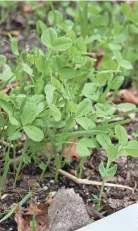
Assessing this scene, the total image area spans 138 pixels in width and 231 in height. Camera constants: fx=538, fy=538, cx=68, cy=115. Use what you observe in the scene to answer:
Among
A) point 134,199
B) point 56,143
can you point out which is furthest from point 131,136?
point 56,143

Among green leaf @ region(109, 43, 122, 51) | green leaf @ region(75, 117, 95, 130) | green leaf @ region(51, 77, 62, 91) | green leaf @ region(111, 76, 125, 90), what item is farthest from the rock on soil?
green leaf @ region(109, 43, 122, 51)

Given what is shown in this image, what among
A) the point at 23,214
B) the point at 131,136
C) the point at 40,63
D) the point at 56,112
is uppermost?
the point at 40,63

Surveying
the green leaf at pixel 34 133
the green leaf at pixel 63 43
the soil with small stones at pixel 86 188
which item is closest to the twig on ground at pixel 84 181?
the soil with small stones at pixel 86 188

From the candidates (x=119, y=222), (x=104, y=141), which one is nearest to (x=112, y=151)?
(x=104, y=141)

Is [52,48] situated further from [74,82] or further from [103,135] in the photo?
[103,135]

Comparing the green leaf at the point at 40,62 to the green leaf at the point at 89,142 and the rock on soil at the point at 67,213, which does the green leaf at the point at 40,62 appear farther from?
the rock on soil at the point at 67,213

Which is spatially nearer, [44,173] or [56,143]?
[56,143]

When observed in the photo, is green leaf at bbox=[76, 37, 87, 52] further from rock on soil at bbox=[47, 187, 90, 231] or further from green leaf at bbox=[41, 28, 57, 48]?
rock on soil at bbox=[47, 187, 90, 231]
